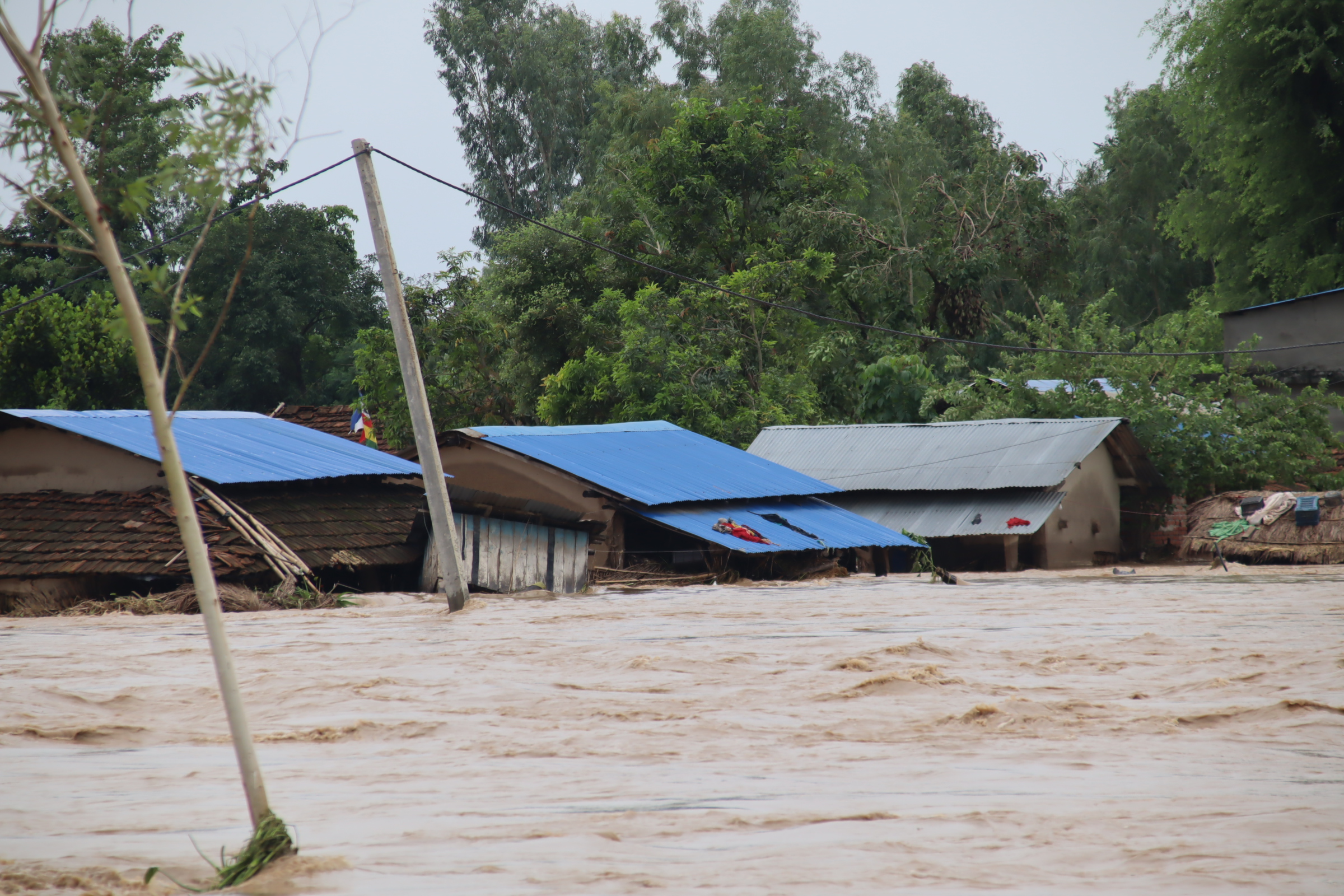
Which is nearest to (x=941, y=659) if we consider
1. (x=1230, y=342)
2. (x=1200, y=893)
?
(x=1200, y=893)

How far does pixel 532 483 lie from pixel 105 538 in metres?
6.35

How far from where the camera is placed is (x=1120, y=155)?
1797 inches

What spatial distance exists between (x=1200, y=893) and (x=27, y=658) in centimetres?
962

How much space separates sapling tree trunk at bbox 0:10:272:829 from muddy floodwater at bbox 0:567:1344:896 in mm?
475

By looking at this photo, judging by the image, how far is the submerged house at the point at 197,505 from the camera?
15695 millimetres

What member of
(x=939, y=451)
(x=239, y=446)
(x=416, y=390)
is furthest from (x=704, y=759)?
(x=939, y=451)

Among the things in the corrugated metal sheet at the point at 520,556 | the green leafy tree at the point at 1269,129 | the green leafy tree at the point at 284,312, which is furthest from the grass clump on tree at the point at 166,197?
the green leafy tree at the point at 284,312

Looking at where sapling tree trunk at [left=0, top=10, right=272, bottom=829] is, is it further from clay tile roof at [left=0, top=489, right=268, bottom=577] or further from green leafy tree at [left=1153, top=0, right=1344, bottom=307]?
green leafy tree at [left=1153, top=0, right=1344, bottom=307]

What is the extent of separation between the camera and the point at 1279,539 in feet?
73.0

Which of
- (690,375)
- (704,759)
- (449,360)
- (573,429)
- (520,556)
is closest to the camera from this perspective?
(704,759)

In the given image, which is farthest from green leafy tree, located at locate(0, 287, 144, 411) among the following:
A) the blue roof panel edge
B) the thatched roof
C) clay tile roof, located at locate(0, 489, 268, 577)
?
the thatched roof

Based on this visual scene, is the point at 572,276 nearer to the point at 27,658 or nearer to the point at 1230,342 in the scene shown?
the point at 1230,342

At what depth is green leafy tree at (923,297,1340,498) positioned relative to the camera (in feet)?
83.8

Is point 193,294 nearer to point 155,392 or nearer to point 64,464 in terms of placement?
point 64,464
